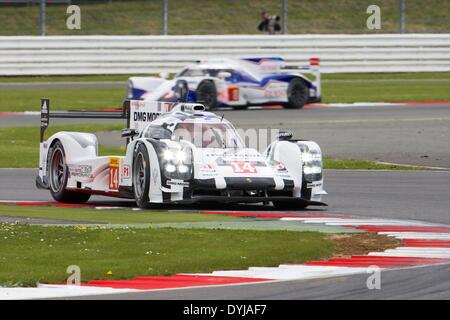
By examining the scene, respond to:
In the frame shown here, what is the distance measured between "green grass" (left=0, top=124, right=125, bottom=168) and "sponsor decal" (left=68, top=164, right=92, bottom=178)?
4743mm

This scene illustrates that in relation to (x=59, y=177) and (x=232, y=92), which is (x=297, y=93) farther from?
(x=59, y=177)

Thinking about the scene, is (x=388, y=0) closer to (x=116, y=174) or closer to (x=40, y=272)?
(x=116, y=174)

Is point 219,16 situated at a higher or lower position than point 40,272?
higher

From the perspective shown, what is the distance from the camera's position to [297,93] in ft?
114

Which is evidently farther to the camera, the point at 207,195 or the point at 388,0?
the point at 388,0

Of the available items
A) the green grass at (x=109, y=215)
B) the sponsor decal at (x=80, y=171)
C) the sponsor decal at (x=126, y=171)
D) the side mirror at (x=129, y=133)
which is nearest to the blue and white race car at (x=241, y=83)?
the sponsor decal at (x=80, y=171)

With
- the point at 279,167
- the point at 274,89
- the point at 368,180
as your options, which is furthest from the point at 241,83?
the point at 279,167

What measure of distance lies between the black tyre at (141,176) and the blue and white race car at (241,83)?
16003mm

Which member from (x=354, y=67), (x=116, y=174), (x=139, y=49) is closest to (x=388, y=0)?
(x=354, y=67)

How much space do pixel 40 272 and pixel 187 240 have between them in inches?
93.2

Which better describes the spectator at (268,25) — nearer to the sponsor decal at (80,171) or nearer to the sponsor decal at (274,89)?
the sponsor decal at (274,89)

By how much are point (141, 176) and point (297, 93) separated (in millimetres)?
18403

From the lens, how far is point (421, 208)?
1667cm

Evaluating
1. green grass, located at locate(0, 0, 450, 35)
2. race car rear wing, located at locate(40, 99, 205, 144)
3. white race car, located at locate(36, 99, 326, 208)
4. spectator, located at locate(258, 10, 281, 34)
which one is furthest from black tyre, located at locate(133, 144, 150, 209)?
spectator, located at locate(258, 10, 281, 34)
